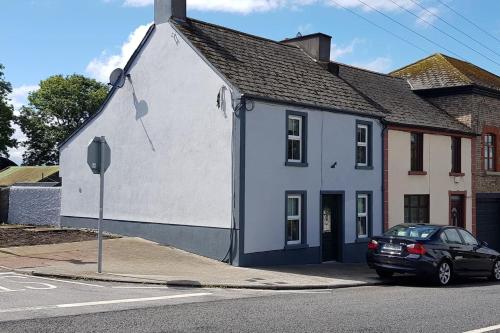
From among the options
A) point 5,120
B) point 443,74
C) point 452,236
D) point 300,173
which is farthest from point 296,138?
point 5,120

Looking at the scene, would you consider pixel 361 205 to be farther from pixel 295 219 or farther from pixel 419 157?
pixel 419 157

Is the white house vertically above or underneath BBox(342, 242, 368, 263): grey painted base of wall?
above

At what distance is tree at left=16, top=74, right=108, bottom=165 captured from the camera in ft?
201

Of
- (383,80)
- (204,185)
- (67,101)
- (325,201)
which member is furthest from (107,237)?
(67,101)

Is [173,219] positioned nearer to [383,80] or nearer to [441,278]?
[441,278]

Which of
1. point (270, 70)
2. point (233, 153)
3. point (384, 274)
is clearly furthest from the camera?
point (270, 70)

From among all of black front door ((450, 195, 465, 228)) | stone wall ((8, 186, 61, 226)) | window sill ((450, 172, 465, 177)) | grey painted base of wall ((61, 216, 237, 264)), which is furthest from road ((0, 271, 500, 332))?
black front door ((450, 195, 465, 228))

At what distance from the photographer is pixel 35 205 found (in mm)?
23906

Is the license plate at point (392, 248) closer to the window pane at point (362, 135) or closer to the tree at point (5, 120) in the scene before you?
the window pane at point (362, 135)

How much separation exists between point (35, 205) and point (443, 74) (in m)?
18.9

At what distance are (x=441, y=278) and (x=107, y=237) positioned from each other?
10.4 meters

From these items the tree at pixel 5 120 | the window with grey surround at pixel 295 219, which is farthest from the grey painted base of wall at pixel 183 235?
the tree at pixel 5 120

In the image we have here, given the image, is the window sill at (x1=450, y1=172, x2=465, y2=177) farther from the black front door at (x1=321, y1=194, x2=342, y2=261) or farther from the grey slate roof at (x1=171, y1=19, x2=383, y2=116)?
the black front door at (x1=321, y1=194, x2=342, y2=261)

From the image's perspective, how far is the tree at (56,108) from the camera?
61.3 m
